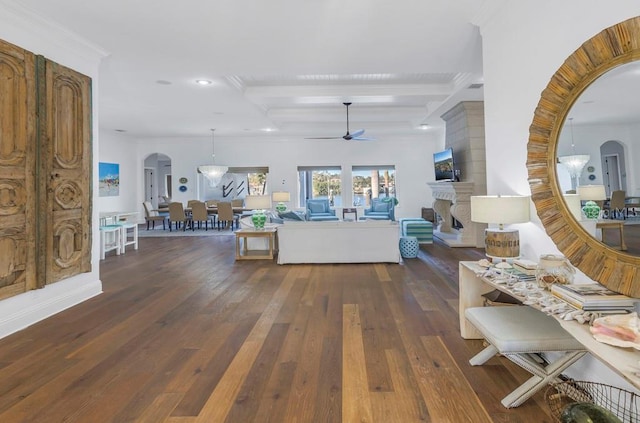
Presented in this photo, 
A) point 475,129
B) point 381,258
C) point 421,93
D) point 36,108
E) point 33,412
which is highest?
point 421,93

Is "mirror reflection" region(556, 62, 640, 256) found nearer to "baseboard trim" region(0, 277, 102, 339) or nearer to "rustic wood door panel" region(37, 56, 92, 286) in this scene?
"rustic wood door panel" region(37, 56, 92, 286)

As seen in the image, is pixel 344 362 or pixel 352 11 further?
pixel 352 11

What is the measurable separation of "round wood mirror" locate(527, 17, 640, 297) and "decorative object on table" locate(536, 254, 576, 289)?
6 cm

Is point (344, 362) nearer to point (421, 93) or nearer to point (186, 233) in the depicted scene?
point (421, 93)

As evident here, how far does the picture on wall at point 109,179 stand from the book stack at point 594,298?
10838 mm

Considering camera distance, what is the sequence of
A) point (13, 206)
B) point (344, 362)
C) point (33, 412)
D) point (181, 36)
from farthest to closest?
point (181, 36) → point (13, 206) → point (344, 362) → point (33, 412)

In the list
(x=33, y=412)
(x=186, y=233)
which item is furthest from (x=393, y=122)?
(x=33, y=412)

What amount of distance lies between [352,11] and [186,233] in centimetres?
812

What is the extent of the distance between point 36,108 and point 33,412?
8.73ft

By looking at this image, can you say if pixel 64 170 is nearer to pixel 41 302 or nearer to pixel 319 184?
pixel 41 302

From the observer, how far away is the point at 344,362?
2.28 m

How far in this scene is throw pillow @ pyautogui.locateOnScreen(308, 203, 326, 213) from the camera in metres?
9.90

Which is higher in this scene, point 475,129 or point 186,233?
point 475,129

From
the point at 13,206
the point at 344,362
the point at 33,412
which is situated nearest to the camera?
the point at 33,412
